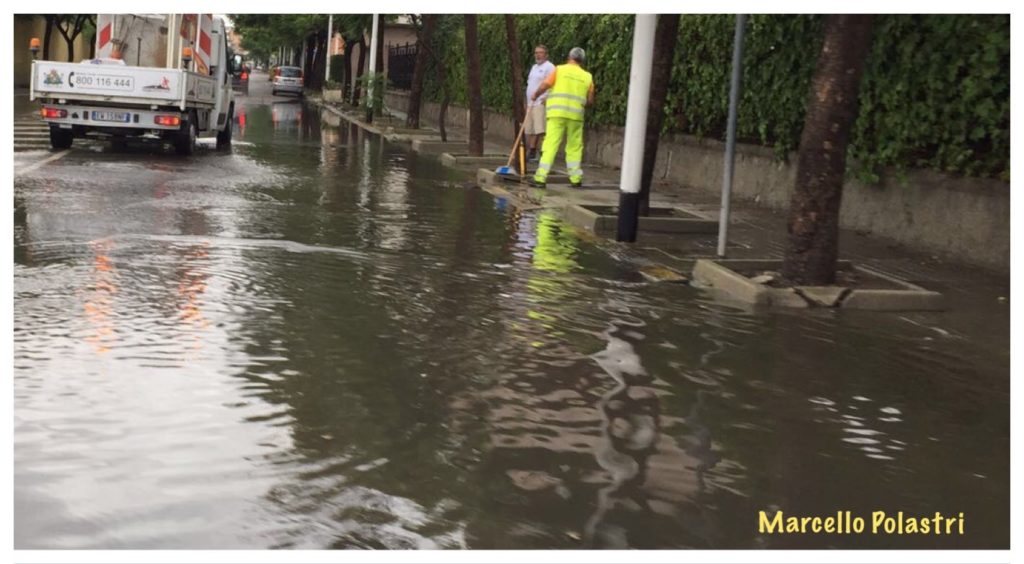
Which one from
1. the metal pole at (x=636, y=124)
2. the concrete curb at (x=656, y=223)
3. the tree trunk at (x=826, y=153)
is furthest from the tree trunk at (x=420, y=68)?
the tree trunk at (x=826, y=153)

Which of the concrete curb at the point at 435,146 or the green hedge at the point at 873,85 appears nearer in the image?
the green hedge at the point at 873,85

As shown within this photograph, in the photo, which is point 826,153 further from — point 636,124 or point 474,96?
point 474,96

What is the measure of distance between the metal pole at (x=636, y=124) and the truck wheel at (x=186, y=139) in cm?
1056

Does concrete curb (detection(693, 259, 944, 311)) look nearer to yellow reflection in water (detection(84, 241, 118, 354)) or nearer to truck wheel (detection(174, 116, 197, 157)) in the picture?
yellow reflection in water (detection(84, 241, 118, 354))

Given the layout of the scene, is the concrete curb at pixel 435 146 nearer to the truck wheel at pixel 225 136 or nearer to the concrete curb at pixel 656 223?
the truck wheel at pixel 225 136

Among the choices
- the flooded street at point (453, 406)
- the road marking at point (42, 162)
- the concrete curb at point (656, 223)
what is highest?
the concrete curb at point (656, 223)

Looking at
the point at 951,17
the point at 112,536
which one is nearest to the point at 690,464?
the point at 112,536

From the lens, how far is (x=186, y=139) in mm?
20484

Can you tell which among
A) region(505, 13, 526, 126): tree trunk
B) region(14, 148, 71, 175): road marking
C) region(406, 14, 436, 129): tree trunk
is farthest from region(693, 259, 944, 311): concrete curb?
region(406, 14, 436, 129): tree trunk

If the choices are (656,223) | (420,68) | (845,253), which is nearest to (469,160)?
(656,223)

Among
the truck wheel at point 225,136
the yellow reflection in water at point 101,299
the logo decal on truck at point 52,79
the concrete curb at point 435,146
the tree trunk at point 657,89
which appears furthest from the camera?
the concrete curb at point 435,146

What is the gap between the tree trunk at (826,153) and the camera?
8961mm

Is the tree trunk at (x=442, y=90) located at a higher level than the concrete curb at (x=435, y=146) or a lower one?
higher

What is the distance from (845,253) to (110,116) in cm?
1239
